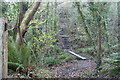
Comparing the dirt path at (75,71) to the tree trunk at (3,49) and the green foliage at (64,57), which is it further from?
the tree trunk at (3,49)

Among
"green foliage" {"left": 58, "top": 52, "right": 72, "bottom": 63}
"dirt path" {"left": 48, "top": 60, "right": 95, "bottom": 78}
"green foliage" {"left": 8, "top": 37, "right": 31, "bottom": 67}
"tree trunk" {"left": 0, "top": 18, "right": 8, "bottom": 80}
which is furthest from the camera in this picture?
"green foliage" {"left": 58, "top": 52, "right": 72, "bottom": 63}

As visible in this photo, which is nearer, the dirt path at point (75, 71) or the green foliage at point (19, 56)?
the green foliage at point (19, 56)

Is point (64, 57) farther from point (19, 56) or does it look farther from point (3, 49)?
point (3, 49)

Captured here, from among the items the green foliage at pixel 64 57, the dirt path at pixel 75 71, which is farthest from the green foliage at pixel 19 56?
the green foliage at pixel 64 57

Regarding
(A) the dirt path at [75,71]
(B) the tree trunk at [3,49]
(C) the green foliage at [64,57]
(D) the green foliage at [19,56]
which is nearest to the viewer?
(B) the tree trunk at [3,49]

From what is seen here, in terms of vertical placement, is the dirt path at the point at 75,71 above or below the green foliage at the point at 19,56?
below

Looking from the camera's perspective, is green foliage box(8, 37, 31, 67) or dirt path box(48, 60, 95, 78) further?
dirt path box(48, 60, 95, 78)

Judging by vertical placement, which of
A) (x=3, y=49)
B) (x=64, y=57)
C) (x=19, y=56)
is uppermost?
(x=3, y=49)

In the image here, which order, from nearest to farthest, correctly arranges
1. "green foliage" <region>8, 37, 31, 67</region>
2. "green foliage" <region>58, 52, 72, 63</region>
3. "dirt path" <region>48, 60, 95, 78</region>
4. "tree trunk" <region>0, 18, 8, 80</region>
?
1. "tree trunk" <region>0, 18, 8, 80</region>
2. "green foliage" <region>8, 37, 31, 67</region>
3. "dirt path" <region>48, 60, 95, 78</region>
4. "green foliage" <region>58, 52, 72, 63</region>

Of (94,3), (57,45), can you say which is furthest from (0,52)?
(57,45)

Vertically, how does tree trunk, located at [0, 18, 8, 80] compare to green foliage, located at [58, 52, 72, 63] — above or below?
above

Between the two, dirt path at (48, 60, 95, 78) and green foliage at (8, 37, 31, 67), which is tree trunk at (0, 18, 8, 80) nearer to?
green foliage at (8, 37, 31, 67)

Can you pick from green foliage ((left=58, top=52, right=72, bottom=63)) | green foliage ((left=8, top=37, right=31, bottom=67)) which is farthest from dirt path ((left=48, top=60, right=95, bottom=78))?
green foliage ((left=58, top=52, right=72, bottom=63))

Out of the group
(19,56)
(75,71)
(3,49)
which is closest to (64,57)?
(75,71)
